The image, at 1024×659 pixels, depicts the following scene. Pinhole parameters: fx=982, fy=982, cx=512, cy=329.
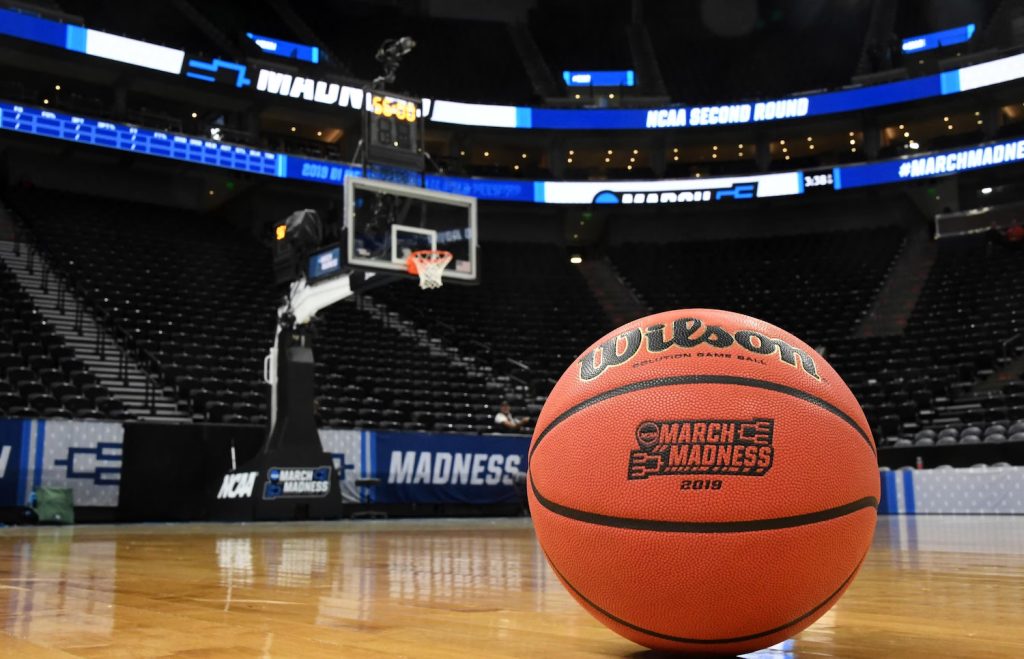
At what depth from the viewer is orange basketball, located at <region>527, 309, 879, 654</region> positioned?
174 cm

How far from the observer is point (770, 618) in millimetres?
1763

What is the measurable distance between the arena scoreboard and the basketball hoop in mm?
1897

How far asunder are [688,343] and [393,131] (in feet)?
38.6

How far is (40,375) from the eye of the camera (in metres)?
12.9

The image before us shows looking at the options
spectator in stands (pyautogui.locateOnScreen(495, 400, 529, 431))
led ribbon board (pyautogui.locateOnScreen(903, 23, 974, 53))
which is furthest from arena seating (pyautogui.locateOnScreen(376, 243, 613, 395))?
led ribbon board (pyautogui.locateOnScreen(903, 23, 974, 53))

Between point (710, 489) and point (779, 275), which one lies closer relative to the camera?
point (710, 489)

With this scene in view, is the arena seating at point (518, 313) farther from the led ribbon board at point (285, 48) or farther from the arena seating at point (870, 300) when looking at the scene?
the led ribbon board at point (285, 48)

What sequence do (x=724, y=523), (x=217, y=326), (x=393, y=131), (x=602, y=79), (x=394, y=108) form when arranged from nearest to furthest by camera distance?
(x=724, y=523)
(x=393, y=131)
(x=394, y=108)
(x=217, y=326)
(x=602, y=79)

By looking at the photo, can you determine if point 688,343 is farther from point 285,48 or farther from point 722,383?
point 285,48

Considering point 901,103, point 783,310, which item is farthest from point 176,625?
point 901,103

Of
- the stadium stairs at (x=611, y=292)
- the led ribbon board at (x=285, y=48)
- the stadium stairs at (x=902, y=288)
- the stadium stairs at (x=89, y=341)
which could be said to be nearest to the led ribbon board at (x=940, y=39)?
the stadium stairs at (x=902, y=288)

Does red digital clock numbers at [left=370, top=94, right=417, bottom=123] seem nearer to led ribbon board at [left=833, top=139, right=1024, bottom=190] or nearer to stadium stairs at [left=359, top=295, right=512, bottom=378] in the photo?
stadium stairs at [left=359, top=295, right=512, bottom=378]

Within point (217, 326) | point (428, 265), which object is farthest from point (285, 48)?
point (428, 265)

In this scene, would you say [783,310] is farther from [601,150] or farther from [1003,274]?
[601,150]
